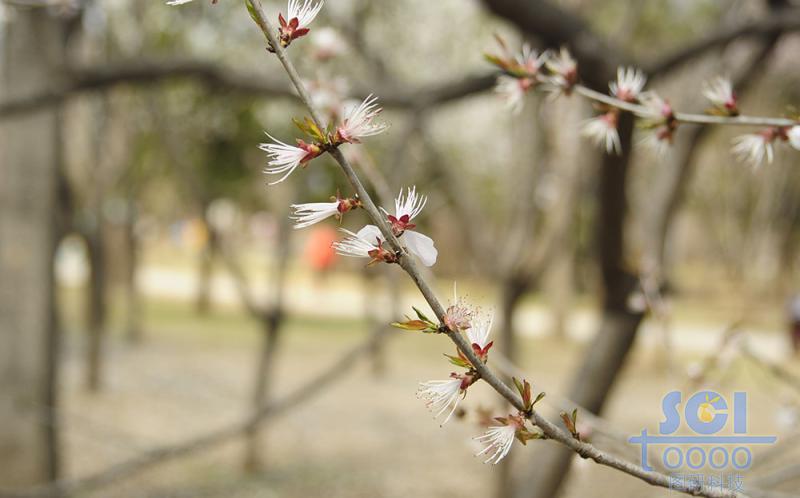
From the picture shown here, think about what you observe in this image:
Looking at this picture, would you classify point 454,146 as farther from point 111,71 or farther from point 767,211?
point 111,71

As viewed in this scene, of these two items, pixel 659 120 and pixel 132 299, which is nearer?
pixel 659 120

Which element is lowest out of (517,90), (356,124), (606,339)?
(356,124)

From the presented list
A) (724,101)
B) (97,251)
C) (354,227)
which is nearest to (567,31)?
→ (724,101)

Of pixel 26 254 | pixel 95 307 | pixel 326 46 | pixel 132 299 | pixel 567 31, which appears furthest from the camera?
pixel 132 299

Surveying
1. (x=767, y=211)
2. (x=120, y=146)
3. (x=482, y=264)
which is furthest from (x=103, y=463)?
(x=767, y=211)

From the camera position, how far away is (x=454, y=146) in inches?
539

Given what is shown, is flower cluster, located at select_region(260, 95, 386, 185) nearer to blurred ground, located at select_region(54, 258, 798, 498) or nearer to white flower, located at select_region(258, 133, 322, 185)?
white flower, located at select_region(258, 133, 322, 185)

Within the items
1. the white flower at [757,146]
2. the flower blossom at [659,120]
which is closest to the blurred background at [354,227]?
the flower blossom at [659,120]

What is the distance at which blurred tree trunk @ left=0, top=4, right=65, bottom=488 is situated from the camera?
13.9 ft

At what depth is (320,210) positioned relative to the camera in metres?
0.69

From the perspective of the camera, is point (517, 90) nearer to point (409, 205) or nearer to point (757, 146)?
point (757, 146)

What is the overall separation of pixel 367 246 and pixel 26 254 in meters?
4.13

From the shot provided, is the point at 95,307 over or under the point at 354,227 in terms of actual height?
under

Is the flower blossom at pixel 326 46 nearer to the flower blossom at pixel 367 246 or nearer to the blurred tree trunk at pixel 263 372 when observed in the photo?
the flower blossom at pixel 367 246
